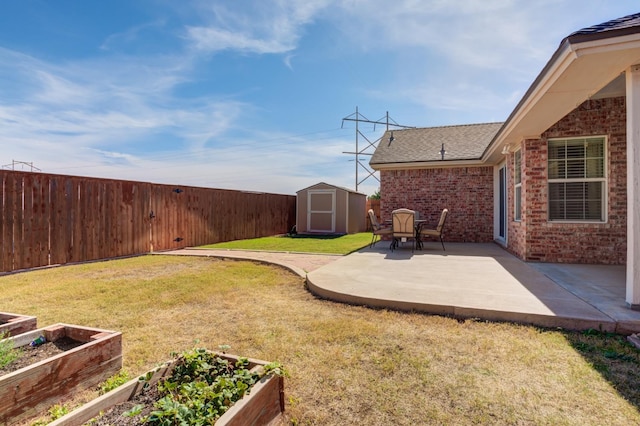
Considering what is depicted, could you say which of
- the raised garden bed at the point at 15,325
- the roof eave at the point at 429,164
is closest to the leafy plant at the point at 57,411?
the raised garden bed at the point at 15,325

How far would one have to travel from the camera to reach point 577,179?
632 cm

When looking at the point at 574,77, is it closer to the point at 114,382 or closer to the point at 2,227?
the point at 114,382

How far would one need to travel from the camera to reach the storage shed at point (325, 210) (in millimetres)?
16000

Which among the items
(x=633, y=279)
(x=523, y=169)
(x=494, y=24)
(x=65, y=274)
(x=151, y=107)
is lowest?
(x=65, y=274)

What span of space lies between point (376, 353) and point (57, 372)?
2.21 meters

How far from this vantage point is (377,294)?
411 cm

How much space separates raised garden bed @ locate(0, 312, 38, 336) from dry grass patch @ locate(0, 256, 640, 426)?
75cm

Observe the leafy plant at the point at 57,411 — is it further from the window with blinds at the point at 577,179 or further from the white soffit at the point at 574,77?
the window with blinds at the point at 577,179

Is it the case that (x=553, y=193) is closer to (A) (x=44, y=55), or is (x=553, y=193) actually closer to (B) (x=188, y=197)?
(B) (x=188, y=197)

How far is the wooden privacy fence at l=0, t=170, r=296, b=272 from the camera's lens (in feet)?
21.4

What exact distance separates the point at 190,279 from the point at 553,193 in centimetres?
729

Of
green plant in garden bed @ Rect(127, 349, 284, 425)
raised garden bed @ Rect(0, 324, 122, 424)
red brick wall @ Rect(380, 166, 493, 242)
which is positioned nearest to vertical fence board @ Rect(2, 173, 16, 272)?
raised garden bed @ Rect(0, 324, 122, 424)

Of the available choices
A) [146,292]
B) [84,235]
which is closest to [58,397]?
[146,292]

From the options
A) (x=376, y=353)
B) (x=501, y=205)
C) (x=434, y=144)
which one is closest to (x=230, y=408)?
(x=376, y=353)
